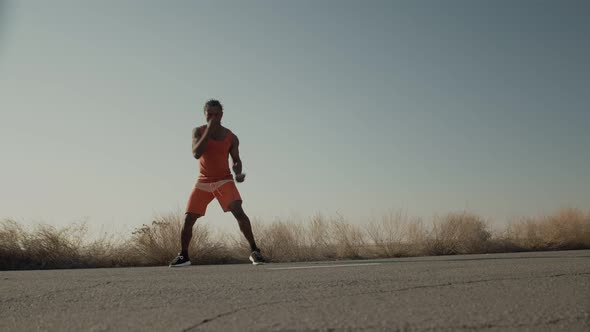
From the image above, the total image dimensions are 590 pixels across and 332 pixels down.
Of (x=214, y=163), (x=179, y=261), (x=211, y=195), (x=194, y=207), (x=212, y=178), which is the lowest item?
(x=179, y=261)

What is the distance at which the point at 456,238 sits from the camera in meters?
12.4

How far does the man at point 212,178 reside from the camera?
7281mm

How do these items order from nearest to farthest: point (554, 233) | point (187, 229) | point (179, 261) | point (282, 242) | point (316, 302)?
1. point (316, 302)
2. point (179, 261)
3. point (187, 229)
4. point (282, 242)
5. point (554, 233)

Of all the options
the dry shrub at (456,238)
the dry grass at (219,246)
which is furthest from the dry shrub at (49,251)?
the dry shrub at (456,238)

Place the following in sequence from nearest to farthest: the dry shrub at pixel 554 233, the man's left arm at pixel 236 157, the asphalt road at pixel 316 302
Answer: the asphalt road at pixel 316 302
the man's left arm at pixel 236 157
the dry shrub at pixel 554 233

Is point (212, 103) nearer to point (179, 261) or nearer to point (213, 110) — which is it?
point (213, 110)

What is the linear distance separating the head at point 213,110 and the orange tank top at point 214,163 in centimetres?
26

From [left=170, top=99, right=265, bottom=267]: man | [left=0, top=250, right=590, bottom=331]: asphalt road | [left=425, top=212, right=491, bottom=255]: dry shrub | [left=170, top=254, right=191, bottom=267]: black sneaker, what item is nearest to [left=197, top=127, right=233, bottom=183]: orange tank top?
[left=170, top=99, right=265, bottom=267]: man

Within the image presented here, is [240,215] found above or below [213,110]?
below

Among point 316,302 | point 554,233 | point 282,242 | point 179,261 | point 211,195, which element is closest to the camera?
point 316,302

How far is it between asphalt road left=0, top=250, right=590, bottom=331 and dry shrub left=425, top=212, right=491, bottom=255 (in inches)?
298

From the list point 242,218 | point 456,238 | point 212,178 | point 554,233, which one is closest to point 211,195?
point 212,178

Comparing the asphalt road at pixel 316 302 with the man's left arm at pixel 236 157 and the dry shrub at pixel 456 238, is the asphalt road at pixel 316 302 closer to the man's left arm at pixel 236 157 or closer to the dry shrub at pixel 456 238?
the man's left arm at pixel 236 157

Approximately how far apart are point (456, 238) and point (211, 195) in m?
7.35
